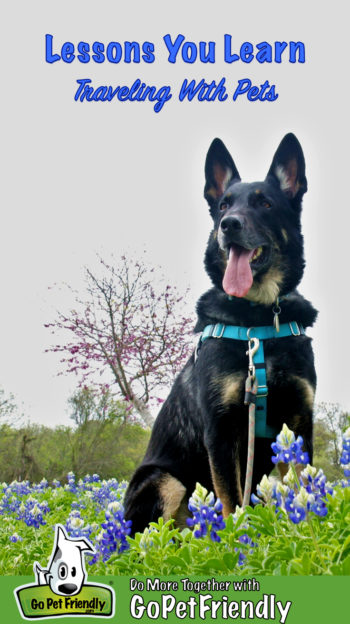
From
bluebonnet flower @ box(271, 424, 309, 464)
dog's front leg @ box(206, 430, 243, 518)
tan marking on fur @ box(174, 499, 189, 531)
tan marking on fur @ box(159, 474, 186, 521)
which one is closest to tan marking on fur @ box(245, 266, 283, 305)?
dog's front leg @ box(206, 430, 243, 518)

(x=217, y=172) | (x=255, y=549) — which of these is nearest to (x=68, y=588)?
(x=255, y=549)

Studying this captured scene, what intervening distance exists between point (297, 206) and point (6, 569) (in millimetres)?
3734

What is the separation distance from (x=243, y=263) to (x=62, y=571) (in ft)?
7.75

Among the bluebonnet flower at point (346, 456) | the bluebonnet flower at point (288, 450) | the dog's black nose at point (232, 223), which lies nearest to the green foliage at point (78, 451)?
the dog's black nose at point (232, 223)

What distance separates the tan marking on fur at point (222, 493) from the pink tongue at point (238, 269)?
123 cm

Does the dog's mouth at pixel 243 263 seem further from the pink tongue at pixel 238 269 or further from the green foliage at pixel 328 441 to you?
the green foliage at pixel 328 441

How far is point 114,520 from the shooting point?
115 inches

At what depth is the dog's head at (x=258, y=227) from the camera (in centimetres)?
370

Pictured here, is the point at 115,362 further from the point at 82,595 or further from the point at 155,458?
the point at 82,595

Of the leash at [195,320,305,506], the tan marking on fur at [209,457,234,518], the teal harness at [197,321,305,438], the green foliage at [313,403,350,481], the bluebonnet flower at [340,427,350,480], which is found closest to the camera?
the bluebonnet flower at [340,427,350,480]

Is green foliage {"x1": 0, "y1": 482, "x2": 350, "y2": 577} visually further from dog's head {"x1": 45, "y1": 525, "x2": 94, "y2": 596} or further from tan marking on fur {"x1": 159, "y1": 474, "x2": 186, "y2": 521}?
tan marking on fur {"x1": 159, "y1": 474, "x2": 186, "y2": 521}

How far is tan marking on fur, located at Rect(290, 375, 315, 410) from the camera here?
349 centimetres

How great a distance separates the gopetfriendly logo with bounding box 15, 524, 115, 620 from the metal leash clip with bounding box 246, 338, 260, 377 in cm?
155

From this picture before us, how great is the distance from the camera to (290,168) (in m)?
4.03
